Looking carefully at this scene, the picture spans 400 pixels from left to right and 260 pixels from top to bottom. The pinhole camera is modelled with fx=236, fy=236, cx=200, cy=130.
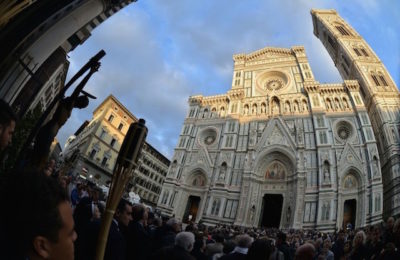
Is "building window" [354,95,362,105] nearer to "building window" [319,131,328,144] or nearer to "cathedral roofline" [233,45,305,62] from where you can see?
"building window" [319,131,328,144]

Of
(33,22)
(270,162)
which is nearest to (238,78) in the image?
(270,162)

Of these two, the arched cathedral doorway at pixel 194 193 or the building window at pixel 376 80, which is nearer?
the arched cathedral doorway at pixel 194 193

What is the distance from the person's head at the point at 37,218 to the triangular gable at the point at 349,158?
28.1m

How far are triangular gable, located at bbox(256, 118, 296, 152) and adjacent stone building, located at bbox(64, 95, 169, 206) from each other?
64.2 ft

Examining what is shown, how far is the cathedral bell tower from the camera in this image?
22.5m

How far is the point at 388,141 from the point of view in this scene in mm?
24062

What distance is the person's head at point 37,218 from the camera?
99cm

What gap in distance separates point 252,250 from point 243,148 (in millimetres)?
27356

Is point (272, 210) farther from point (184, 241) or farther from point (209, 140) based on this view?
point (184, 241)

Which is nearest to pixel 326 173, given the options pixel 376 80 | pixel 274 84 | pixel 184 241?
pixel 376 80

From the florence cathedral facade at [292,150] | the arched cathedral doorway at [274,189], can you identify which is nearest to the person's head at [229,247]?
the florence cathedral facade at [292,150]

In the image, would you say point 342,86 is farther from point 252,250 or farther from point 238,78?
point 252,250

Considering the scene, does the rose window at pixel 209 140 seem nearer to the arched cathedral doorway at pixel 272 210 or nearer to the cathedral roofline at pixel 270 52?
the arched cathedral doorway at pixel 272 210

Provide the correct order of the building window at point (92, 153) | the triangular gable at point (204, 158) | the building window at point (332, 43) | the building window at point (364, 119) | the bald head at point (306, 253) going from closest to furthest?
1. the bald head at point (306, 253)
2. the building window at point (364, 119)
3. the triangular gable at point (204, 158)
4. the building window at point (92, 153)
5. the building window at point (332, 43)
